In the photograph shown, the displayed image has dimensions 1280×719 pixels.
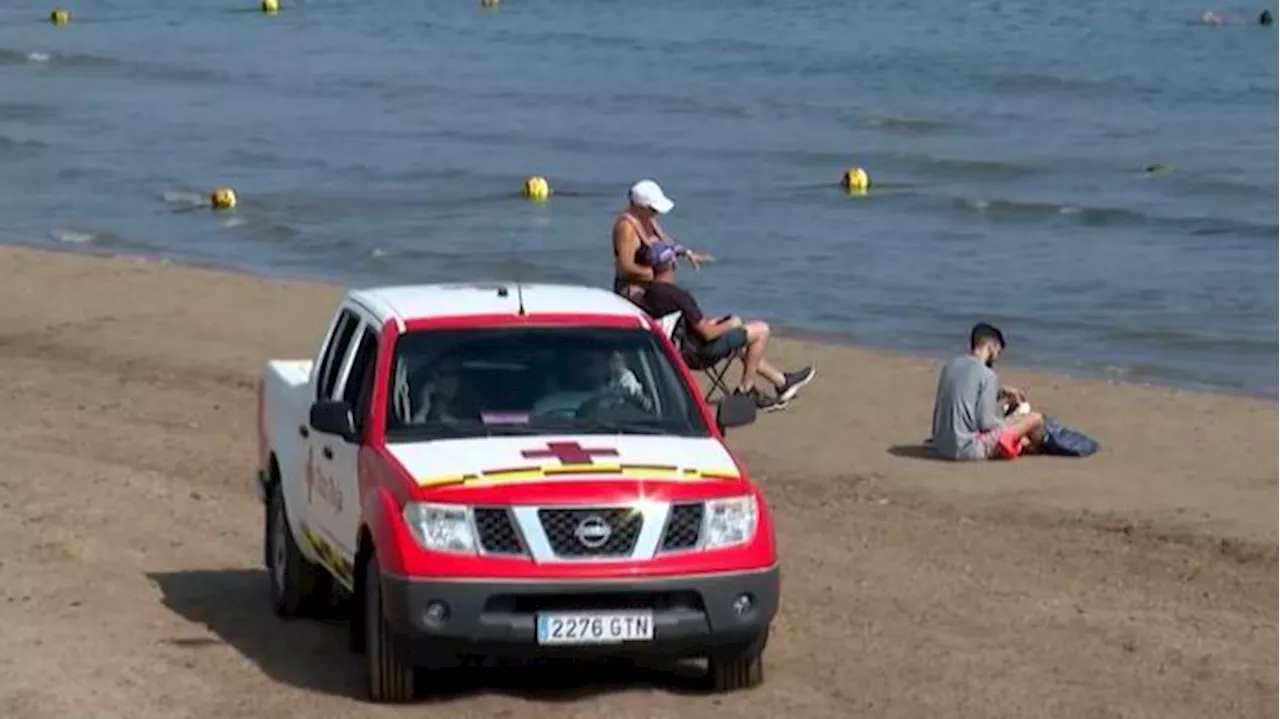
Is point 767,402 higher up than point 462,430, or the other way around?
point 462,430

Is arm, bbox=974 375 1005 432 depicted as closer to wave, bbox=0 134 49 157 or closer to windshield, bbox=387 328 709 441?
windshield, bbox=387 328 709 441

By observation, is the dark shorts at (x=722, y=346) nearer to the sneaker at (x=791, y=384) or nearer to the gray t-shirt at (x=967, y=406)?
the sneaker at (x=791, y=384)

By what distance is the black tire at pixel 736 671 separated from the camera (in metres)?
10.8

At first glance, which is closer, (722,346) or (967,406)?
(967,406)

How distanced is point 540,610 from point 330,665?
175 cm

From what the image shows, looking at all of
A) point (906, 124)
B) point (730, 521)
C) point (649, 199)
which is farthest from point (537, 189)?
point (730, 521)

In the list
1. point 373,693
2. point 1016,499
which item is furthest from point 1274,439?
point 373,693

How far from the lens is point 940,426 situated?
17.4 metres

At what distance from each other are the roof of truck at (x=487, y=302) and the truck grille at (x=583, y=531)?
4.31 ft

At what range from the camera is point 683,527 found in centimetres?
1036

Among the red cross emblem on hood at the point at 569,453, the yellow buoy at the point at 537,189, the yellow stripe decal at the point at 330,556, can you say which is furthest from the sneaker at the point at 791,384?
the yellow buoy at the point at 537,189

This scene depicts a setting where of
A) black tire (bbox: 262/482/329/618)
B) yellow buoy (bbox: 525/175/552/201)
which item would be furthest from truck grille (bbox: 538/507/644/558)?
yellow buoy (bbox: 525/175/552/201)

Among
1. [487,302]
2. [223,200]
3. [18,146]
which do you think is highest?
[487,302]

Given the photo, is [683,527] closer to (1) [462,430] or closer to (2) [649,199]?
(1) [462,430]
